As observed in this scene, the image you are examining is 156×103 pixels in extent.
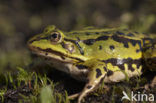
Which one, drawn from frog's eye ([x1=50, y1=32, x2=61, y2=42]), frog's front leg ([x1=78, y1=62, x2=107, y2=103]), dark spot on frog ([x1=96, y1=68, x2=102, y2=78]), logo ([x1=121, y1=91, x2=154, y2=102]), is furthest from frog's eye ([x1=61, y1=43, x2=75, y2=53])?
logo ([x1=121, y1=91, x2=154, y2=102])

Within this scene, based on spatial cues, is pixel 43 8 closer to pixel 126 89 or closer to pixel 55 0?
pixel 55 0

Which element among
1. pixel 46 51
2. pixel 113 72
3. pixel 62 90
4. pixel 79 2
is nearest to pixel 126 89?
pixel 113 72

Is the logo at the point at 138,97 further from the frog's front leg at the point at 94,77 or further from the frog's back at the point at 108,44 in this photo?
the frog's back at the point at 108,44

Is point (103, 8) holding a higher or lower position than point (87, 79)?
higher

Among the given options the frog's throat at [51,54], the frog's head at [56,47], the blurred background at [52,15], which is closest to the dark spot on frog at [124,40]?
the frog's head at [56,47]

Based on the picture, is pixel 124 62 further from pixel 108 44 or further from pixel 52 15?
pixel 52 15

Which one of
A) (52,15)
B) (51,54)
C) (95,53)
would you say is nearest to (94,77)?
(95,53)

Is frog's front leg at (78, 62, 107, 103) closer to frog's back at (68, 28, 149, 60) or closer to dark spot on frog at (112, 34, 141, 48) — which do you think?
frog's back at (68, 28, 149, 60)
